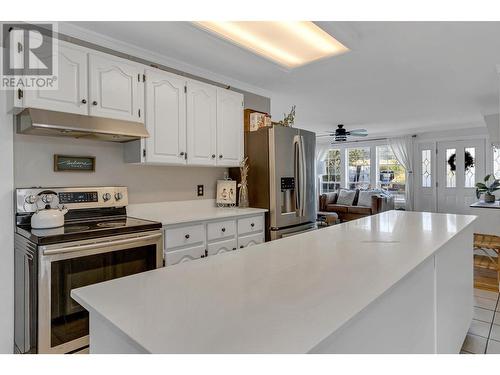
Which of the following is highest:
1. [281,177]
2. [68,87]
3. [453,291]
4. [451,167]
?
[68,87]

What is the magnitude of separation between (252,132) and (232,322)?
281 cm

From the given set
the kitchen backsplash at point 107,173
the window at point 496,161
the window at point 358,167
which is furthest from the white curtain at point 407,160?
the kitchen backsplash at point 107,173

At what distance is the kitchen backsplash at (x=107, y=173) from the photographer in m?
2.13

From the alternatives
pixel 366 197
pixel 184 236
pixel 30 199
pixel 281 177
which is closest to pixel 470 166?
pixel 366 197

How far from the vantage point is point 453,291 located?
5.90ft

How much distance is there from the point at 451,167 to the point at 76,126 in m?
7.14

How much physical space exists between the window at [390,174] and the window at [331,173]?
1109mm

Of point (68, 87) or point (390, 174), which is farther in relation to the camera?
point (390, 174)

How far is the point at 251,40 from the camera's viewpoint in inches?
87.3

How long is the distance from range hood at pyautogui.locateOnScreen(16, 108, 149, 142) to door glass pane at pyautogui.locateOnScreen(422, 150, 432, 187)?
6605 millimetres

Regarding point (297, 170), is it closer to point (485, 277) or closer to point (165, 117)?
point (165, 117)

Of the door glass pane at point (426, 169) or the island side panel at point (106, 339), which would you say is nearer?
the island side panel at point (106, 339)

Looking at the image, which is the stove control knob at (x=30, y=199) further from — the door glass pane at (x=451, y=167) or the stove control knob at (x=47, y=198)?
the door glass pane at (x=451, y=167)

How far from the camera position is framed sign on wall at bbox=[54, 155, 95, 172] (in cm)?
225
